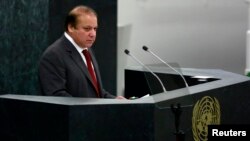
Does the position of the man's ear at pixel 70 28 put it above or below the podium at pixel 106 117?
above

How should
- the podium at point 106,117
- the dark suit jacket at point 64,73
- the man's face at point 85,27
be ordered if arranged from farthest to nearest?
the man's face at point 85,27 → the dark suit jacket at point 64,73 → the podium at point 106,117

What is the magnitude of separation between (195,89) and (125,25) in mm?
2912

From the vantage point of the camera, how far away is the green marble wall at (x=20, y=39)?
504cm

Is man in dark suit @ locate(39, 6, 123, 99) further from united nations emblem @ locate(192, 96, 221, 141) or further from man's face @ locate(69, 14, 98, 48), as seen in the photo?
united nations emblem @ locate(192, 96, 221, 141)

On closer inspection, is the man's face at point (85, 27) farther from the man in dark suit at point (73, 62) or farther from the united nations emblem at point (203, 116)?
the united nations emblem at point (203, 116)

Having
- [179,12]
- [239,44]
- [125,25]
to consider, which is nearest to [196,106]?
[125,25]

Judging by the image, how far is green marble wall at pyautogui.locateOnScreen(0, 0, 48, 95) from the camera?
16.5 feet

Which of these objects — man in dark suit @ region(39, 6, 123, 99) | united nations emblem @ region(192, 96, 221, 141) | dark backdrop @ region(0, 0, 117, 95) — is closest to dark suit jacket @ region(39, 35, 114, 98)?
man in dark suit @ region(39, 6, 123, 99)

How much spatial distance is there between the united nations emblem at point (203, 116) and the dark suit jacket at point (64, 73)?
2.13 ft

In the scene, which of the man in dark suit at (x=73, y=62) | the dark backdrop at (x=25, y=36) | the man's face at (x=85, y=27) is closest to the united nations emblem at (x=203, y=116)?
the man in dark suit at (x=73, y=62)

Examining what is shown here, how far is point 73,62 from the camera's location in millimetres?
3895

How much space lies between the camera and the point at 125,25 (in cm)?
685

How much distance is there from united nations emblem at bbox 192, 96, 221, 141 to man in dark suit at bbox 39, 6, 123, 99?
2.00 feet

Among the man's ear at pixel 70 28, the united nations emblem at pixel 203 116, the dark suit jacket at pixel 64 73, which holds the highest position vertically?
the man's ear at pixel 70 28
